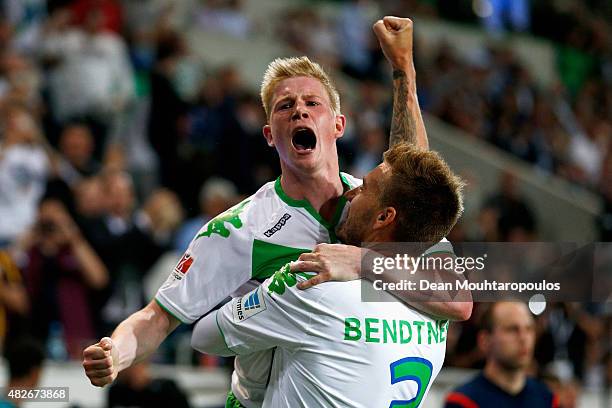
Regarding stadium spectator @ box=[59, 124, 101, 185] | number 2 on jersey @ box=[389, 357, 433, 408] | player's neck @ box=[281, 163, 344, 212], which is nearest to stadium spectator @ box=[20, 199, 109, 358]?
stadium spectator @ box=[59, 124, 101, 185]

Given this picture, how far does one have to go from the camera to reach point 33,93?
9.91m

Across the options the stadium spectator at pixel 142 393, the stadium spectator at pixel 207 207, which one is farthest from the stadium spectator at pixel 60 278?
the stadium spectator at pixel 207 207

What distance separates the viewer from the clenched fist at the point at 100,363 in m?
3.83

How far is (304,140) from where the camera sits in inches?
173

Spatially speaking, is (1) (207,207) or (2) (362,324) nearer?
(2) (362,324)

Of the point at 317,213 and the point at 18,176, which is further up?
the point at 18,176

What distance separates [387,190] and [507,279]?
2.50ft

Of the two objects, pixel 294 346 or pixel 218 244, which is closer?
pixel 294 346

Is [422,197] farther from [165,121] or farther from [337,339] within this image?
[165,121]

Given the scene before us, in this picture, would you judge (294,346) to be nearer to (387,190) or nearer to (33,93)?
(387,190)

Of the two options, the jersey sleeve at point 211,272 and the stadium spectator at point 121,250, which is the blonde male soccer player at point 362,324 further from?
the stadium spectator at point 121,250

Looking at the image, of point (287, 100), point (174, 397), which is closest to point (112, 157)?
point (174, 397)

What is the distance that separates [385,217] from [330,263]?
288 mm

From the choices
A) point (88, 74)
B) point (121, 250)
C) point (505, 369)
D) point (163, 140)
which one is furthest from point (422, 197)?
point (88, 74)
